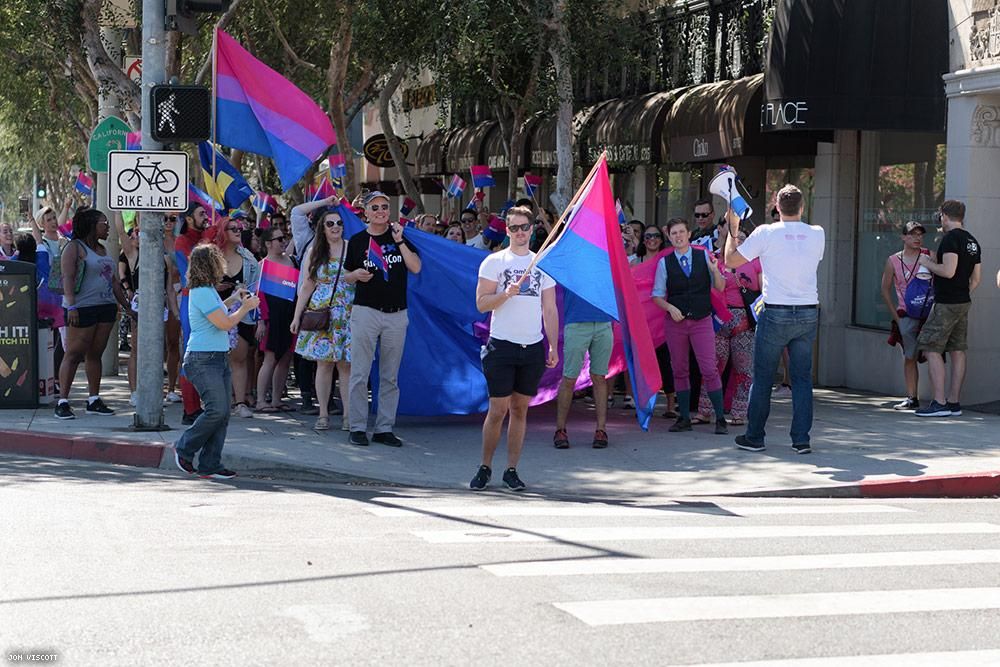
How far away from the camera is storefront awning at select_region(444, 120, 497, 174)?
29234mm

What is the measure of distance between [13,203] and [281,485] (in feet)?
275

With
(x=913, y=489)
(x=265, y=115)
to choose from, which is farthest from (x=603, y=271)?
(x=265, y=115)

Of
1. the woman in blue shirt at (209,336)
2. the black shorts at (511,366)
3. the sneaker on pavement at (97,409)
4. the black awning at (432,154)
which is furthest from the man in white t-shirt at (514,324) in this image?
the black awning at (432,154)

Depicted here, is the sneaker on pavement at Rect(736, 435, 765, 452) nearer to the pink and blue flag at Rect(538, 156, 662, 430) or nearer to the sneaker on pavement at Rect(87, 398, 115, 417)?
the pink and blue flag at Rect(538, 156, 662, 430)

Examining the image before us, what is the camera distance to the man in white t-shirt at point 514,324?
9.96m

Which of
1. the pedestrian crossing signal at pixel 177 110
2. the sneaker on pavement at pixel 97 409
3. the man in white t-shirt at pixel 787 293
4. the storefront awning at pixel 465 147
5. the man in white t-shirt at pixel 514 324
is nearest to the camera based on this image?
the man in white t-shirt at pixel 514 324

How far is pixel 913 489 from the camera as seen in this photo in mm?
10539

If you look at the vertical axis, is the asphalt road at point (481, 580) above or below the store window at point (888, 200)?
below

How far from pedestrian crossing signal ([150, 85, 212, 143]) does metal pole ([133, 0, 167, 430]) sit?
0.47 ft

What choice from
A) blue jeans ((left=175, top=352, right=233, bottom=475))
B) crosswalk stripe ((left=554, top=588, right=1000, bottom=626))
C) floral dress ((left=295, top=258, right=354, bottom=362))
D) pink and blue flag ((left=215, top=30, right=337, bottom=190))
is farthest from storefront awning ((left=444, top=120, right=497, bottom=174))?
crosswalk stripe ((left=554, top=588, right=1000, bottom=626))

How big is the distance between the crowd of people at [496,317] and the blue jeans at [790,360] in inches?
0.5

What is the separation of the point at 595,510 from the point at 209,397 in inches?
112

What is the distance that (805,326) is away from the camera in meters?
11.4

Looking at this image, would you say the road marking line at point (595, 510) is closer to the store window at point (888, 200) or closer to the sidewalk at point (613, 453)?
the sidewalk at point (613, 453)
